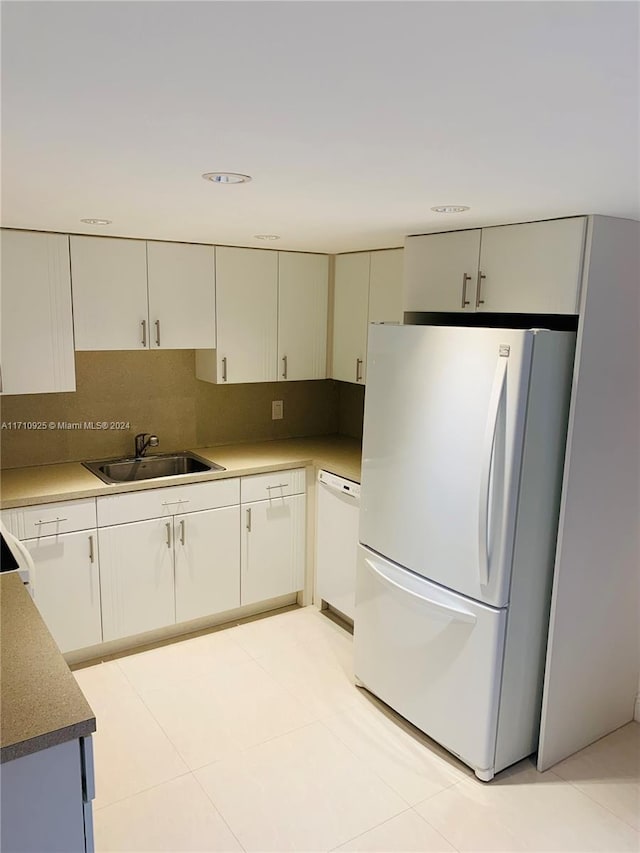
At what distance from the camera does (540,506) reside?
232 centimetres

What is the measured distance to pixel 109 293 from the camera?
10.1 feet

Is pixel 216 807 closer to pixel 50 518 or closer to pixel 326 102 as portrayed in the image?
pixel 50 518

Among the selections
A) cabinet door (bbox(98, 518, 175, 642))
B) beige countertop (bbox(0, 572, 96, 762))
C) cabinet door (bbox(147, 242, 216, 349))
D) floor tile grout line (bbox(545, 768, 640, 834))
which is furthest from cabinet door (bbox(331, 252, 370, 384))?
beige countertop (bbox(0, 572, 96, 762))

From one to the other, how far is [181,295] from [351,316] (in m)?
0.98

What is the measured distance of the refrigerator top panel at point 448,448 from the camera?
2.19 m

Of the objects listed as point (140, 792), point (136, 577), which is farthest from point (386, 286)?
point (140, 792)

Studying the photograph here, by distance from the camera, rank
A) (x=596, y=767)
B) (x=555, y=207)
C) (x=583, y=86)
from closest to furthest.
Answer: (x=583, y=86) < (x=555, y=207) < (x=596, y=767)

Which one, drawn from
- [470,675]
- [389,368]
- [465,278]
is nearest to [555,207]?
[465,278]

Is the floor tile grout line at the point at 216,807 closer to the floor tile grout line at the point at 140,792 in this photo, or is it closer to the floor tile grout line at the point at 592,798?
the floor tile grout line at the point at 140,792

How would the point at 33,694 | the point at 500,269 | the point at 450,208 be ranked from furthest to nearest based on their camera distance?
the point at 500,269 < the point at 450,208 < the point at 33,694

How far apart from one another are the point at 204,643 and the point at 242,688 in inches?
18.2

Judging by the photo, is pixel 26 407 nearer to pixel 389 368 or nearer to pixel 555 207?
pixel 389 368

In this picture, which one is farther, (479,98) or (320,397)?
(320,397)

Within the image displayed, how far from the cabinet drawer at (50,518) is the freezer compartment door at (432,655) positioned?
4.21ft
